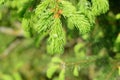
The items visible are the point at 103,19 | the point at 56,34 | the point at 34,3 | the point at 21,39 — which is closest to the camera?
the point at 56,34

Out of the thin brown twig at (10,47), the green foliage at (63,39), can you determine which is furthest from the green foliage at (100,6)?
the thin brown twig at (10,47)

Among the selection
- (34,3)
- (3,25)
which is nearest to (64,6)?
(34,3)

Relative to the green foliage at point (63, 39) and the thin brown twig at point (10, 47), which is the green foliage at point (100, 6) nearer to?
the green foliage at point (63, 39)

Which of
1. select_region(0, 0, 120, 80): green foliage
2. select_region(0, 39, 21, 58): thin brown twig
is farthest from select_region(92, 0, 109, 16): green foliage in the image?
select_region(0, 39, 21, 58): thin brown twig

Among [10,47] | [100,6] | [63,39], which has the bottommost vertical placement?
[10,47]

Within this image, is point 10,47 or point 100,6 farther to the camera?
point 10,47

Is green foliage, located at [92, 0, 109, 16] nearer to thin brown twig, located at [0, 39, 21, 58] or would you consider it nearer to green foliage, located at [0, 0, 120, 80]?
green foliage, located at [0, 0, 120, 80]

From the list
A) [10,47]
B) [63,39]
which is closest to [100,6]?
[63,39]

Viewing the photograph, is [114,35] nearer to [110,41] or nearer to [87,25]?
[110,41]

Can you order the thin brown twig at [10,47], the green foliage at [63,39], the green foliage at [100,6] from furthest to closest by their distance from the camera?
the thin brown twig at [10,47] < the green foliage at [100,6] < the green foliage at [63,39]

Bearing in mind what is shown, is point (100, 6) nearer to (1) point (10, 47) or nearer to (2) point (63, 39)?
(2) point (63, 39)

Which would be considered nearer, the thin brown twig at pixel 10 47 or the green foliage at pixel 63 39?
the green foliage at pixel 63 39
